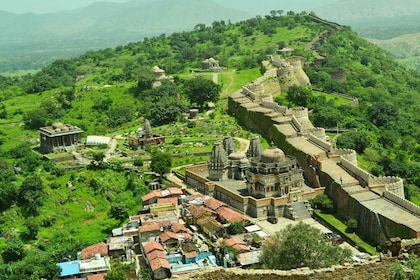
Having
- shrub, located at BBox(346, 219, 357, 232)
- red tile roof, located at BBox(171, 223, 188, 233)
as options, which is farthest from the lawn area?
red tile roof, located at BBox(171, 223, 188, 233)

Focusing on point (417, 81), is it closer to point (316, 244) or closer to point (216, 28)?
point (216, 28)

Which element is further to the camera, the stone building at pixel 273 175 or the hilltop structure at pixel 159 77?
the hilltop structure at pixel 159 77

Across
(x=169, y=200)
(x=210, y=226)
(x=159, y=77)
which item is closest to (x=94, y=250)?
(x=210, y=226)

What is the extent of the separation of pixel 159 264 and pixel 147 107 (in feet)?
115

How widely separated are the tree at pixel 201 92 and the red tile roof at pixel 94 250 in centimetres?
3195

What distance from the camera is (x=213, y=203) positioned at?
36844 millimetres

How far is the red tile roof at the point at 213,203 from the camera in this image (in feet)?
119

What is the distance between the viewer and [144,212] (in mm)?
37500

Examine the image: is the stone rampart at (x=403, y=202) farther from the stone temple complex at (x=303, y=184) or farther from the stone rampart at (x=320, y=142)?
the stone rampart at (x=320, y=142)

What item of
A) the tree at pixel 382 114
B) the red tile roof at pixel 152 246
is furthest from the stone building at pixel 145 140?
the red tile roof at pixel 152 246

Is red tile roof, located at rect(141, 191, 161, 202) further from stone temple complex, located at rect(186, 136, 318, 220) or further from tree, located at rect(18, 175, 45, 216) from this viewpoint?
tree, located at rect(18, 175, 45, 216)

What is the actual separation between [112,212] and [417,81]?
2254 inches

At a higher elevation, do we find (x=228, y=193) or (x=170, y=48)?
(x=170, y=48)

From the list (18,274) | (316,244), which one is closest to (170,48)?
(18,274)
